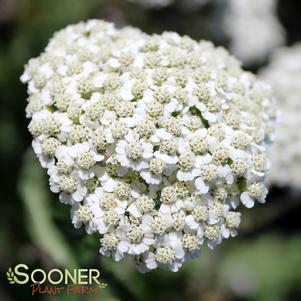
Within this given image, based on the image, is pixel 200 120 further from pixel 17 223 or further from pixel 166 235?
pixel 17 223

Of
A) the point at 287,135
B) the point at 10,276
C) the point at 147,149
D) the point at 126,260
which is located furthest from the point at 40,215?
the point at 287,135

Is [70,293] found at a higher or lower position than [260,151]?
lower

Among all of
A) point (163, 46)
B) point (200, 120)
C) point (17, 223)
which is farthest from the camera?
point (17, 223)

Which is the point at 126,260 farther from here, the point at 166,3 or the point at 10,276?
the point at 166,3

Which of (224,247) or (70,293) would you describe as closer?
(70,293)

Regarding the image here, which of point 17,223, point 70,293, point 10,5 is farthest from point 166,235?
point 10,5

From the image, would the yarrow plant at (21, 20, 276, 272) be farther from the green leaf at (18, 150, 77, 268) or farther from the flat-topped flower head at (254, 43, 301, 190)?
the flat-topped flower head at (254, 43, 301, 190)

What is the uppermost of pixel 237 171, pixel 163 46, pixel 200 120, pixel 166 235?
pixel 163 46

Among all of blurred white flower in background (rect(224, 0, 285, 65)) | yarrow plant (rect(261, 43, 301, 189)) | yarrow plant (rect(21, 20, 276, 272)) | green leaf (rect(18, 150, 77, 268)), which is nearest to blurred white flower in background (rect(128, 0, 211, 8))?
blurred white flower in background (rect(224, 0, 285, 65))
